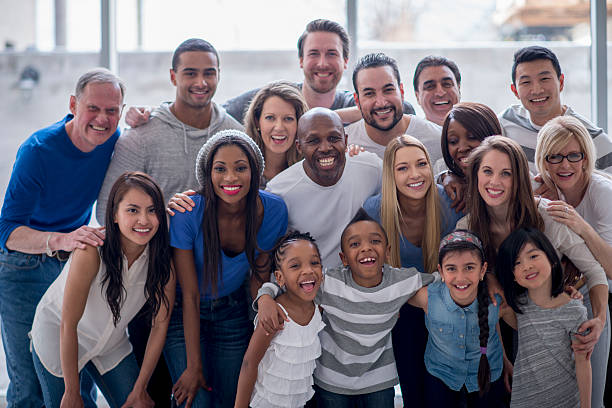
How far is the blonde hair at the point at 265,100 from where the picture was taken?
3.09 meters

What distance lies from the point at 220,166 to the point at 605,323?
184 centimetres

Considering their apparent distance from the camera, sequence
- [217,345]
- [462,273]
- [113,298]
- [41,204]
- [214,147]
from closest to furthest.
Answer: [462,273] < [113,298] < [214,147] < [217,345] < [41,204]

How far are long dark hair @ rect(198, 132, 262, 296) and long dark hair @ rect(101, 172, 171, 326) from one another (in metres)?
0.18

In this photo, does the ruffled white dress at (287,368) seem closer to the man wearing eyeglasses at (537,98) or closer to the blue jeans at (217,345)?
the blue jeans at (217,345)

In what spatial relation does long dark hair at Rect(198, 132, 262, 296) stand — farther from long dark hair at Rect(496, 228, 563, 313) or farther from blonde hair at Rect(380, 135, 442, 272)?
long dark hair at Rect(496, 228, 563, 313)

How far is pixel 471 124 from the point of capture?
2797 mm

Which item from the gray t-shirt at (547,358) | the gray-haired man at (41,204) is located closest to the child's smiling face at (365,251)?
the gray t-shirt at (547,358)

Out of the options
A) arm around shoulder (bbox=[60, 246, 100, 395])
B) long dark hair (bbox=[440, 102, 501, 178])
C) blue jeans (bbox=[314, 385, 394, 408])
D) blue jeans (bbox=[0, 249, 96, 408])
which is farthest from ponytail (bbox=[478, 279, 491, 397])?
blue jeans (bbox=[0, 249, 96, 408])

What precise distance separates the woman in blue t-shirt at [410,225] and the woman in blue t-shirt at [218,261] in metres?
0.51

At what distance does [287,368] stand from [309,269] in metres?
0.43

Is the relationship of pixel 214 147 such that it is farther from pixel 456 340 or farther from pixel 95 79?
pixel 456 340

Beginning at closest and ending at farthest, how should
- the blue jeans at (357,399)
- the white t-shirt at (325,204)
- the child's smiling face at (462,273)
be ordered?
the child's smiling face at (462,273) < the blue jeans at (357,399) < the white t-shirt at (325,204)

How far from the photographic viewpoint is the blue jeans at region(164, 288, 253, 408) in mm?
2715

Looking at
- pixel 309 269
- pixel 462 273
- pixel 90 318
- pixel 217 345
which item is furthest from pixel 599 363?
pixel 90 318
